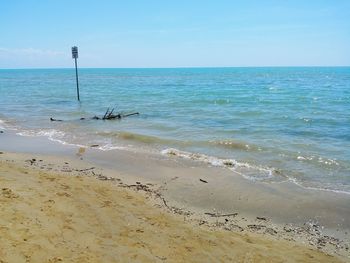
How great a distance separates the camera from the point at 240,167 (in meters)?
12.5

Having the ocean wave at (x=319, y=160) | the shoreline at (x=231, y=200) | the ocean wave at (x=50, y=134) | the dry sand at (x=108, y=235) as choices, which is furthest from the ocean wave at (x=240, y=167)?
the ocean wave at (x=50, y=134)

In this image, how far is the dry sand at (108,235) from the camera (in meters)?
6.03

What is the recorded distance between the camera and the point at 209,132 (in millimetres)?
19188

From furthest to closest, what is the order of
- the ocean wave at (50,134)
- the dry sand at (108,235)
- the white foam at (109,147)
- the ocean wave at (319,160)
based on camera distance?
the ocean wave at (50,134)
the white foam at (109,147)
the ocean wave at (319,160)
the dry sand at (108,235)

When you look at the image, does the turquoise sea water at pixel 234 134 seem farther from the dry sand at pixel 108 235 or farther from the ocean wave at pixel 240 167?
the dry sand at pixel 108 235

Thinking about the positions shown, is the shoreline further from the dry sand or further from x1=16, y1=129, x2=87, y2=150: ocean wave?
x1=16, y1=129, x2=87, y2=150: ocean wave

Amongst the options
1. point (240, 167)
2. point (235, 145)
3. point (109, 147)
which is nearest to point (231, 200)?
point (240, 167)

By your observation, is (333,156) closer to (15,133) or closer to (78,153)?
(78,153)

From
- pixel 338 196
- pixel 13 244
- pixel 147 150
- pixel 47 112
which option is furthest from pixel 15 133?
pixel 338 196

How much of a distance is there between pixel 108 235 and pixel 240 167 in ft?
22.3

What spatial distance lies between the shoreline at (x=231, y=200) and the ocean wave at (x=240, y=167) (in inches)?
19.6

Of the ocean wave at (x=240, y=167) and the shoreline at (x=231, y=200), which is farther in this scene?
the ocean wave at (x=240, y=167)

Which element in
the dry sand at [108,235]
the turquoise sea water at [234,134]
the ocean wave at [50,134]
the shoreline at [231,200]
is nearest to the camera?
the dry sand at [108,235]

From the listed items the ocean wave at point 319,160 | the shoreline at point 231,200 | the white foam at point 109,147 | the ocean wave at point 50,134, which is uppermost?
the ocean wave at point 50,134
